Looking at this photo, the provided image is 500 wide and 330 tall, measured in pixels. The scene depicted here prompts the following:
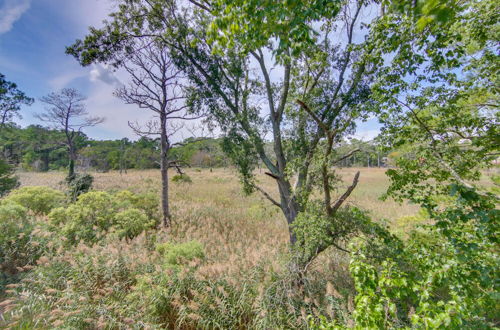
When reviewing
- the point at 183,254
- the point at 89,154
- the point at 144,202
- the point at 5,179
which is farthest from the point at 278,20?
the point at 89,154

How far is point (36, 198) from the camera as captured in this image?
7727mm

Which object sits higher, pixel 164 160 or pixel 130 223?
pixel 164 160

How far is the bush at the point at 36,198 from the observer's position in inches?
296

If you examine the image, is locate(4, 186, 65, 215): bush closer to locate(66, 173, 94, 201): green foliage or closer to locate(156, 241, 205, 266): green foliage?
locate(66, 173, 94, 201): green foliage

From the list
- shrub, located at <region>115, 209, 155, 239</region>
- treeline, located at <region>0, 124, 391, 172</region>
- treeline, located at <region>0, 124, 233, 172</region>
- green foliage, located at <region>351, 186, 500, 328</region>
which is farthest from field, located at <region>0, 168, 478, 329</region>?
treeline, located at <region>0, 124, 233, 172</region>

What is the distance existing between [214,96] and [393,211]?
42.5 feet

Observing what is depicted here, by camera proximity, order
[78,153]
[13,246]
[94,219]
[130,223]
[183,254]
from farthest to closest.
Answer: [78,153], [94,219], [130,223], [13,246], [183,254]

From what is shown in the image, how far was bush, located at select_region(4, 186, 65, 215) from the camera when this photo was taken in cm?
752

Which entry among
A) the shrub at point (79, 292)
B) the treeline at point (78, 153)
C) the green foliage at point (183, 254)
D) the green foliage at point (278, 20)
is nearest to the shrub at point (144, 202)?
the shrub at point (79, 292)

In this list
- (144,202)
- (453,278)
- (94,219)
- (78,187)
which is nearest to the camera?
(453,278)

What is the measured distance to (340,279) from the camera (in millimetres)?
4805

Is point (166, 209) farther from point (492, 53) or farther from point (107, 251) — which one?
point (492, 53)

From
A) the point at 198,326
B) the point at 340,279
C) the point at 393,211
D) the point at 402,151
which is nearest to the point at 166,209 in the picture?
the point at 198,326

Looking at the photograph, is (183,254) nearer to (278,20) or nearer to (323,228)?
(323,228)
